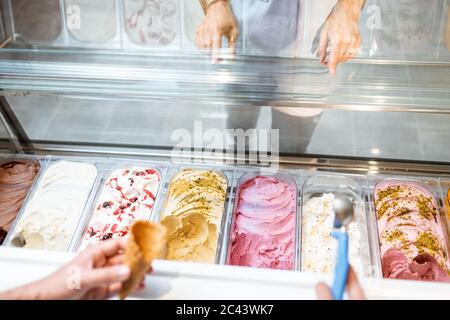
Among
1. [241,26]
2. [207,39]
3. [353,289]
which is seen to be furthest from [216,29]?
[353,289]

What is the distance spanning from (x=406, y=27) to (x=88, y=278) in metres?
1.68

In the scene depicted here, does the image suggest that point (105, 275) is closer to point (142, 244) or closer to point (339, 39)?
point (142, 244)

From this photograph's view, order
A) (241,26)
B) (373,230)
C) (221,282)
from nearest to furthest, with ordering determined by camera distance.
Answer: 1. (221,282)
2. (373,230)
3. (241,26)

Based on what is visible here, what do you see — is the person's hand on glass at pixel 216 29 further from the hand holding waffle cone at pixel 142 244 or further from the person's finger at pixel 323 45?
the hand holding waffle cone at pixel 142 244

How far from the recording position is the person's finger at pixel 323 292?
1102 millimetres

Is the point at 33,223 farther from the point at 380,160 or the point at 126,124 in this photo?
the point at 380,160

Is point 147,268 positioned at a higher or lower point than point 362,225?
lower

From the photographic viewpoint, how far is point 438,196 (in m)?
1.95

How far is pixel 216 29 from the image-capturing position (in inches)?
69.4

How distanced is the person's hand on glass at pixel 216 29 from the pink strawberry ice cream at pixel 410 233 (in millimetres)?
864

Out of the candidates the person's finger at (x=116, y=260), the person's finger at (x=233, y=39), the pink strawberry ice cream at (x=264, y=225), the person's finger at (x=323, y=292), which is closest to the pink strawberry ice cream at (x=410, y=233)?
the pink strawberry ice cream at (x=264, y=225)
